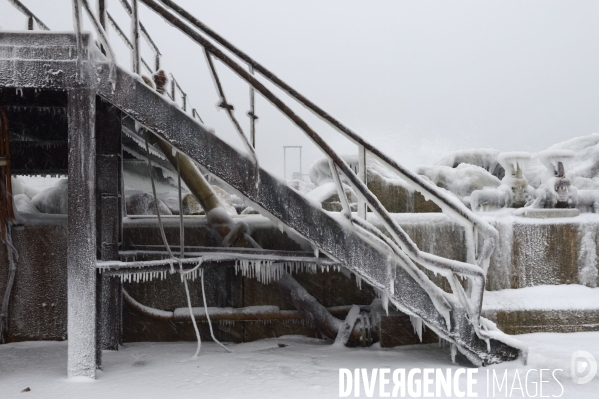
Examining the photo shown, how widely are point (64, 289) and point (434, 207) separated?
5656mm

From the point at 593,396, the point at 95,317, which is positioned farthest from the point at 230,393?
the point at 593,396

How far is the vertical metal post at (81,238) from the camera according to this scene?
15.2 feet

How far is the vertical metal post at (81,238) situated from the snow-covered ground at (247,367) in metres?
0.32

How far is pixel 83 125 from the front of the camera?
4.72 meters

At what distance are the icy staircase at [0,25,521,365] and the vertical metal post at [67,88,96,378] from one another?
28 cm

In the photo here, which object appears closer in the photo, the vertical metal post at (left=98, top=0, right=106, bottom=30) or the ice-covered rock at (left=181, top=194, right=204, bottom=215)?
the vertical metal post at (left=98, top=0, right=106, bottom=30)

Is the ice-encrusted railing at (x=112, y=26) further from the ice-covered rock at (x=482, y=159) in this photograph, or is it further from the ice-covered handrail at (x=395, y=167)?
the ice-covered rock at (x=482, y=159)

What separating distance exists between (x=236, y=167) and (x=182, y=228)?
1.39 metres

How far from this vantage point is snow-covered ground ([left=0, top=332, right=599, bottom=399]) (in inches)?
171

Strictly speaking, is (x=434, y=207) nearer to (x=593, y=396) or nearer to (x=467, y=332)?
(x=467, y=332)

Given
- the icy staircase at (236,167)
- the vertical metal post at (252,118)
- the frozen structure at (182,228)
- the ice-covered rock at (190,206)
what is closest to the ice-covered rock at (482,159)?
the frozen structure at (182,228)

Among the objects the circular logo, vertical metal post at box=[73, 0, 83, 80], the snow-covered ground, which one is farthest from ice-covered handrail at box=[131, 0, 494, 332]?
the circular logo

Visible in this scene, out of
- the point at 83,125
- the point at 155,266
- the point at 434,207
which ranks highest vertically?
the point at 83,125

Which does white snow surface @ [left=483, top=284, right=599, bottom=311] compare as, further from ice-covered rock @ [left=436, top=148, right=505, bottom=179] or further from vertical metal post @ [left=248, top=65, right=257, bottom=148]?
ice-covered rock @ [left=436, top=148, right=505, bottom=179]
